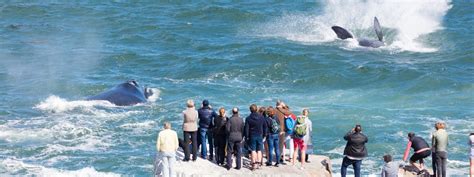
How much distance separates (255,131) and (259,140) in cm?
32

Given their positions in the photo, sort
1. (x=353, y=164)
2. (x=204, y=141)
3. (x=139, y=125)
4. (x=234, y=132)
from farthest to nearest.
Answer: (x=139, y=125)
(x=204, y=141)
(x=353, y=164)
(x=234, y=132)

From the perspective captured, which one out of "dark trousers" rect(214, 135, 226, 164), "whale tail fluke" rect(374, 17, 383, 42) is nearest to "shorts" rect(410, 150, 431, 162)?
"dark trousers" rect(214, 135, 226, 164)

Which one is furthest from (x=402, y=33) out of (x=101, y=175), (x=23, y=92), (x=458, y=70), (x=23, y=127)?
(x=101, y=175)

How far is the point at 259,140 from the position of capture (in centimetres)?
2889

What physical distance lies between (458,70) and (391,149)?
53.5ft

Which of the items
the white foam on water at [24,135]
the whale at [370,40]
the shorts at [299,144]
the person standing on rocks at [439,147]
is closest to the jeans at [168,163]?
the shorts at [299,144]

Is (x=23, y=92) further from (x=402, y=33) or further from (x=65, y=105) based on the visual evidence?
(x=402, y=33)

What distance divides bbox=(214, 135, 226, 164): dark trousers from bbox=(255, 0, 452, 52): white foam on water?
3172cm

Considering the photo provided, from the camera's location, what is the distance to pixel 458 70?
53375 millimetres

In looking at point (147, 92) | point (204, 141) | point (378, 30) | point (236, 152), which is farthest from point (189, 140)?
→ point (378, 30)

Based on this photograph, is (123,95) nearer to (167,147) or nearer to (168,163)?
(168,163)

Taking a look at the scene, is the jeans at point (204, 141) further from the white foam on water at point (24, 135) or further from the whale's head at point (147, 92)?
the whale's head at point (147, 92)

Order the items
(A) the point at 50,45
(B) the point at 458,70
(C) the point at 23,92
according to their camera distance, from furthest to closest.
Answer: (A) the point at 50,45, (B) the point at 458,70, (C) the point at 23,92

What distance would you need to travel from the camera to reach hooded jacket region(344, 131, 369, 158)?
28.3 metres
